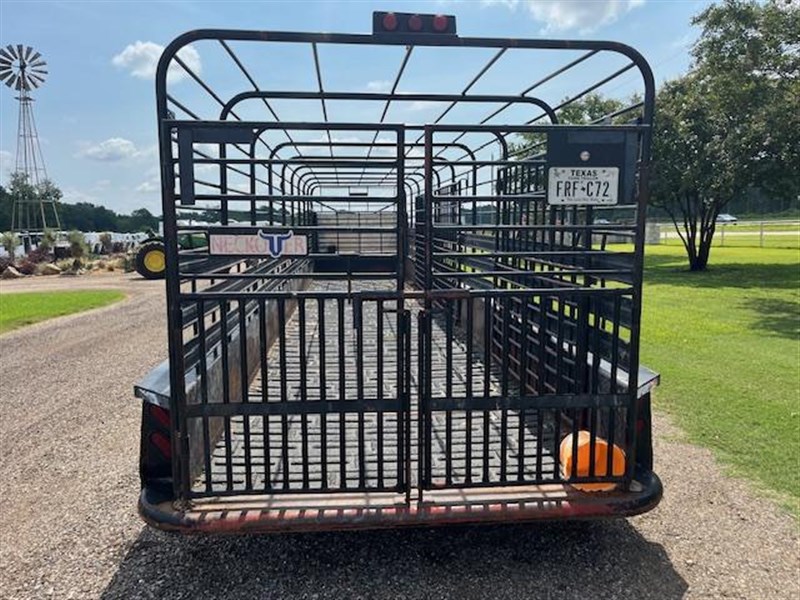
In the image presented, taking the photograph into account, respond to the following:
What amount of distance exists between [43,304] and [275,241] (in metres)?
14.2

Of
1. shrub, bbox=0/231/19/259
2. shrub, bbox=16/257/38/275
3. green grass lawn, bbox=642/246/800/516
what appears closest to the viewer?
green grass lawn, bbox=642/246/800/516

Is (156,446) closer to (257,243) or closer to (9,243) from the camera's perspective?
(257,243)

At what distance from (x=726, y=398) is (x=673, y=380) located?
0.72 metres

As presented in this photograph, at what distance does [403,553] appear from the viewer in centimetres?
297

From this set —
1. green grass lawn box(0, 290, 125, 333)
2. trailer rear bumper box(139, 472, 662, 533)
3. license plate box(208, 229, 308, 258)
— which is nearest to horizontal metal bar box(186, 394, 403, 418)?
trailer rear bumper box(139, 472, 662, 533)

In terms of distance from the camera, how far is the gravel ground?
→ 272 centimetres

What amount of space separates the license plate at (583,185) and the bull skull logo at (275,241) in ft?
3.98

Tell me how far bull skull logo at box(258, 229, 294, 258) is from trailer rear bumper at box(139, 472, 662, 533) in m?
1.13

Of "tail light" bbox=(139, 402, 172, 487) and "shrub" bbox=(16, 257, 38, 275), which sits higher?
"tail light" bbox=(139, 402, 172, 487)

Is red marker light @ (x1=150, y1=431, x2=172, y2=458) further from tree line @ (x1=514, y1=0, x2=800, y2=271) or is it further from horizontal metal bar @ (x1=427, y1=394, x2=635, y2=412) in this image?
tree line @ (x1=514, y1=0, x2=800, y2=271)

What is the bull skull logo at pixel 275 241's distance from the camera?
104 inches

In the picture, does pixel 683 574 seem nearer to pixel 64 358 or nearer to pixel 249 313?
pixel 249 313

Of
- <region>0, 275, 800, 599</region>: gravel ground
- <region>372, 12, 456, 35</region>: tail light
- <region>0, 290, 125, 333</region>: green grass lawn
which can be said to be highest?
<region>372, 12, 456, 35</region>: tail light

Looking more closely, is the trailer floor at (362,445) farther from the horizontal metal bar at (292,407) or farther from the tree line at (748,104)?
the tree line at (748,104)
